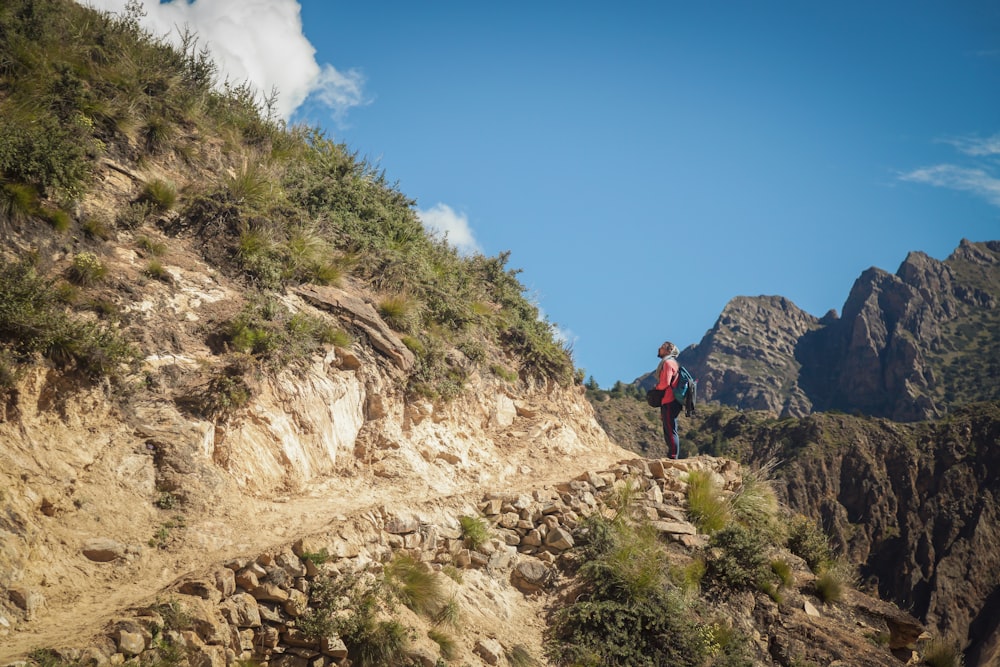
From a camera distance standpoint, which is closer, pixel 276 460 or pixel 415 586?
pixel 415 586

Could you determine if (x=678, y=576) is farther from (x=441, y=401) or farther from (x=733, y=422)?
(x=733, y=422)

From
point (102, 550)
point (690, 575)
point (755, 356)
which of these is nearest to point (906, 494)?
point (690, 575)

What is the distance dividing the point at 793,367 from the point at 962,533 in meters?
66.5

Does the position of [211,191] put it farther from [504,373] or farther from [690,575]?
[690,575]

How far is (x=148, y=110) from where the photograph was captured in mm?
11977

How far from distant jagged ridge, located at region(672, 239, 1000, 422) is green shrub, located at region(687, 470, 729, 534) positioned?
253 ft

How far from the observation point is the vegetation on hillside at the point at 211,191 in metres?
9.29

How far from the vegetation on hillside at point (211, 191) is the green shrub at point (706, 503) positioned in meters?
4.54

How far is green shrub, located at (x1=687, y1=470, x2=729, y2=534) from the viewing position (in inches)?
452

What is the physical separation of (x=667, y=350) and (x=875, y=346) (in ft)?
349

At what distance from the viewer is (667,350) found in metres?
14.9

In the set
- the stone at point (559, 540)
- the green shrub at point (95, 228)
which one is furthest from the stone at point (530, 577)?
the green shrub at point (95, 228)

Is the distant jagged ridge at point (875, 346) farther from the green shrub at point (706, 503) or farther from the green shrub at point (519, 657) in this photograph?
the green shrub at point (519, 657)

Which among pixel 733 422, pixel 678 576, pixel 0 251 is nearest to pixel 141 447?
pixel 0 251
